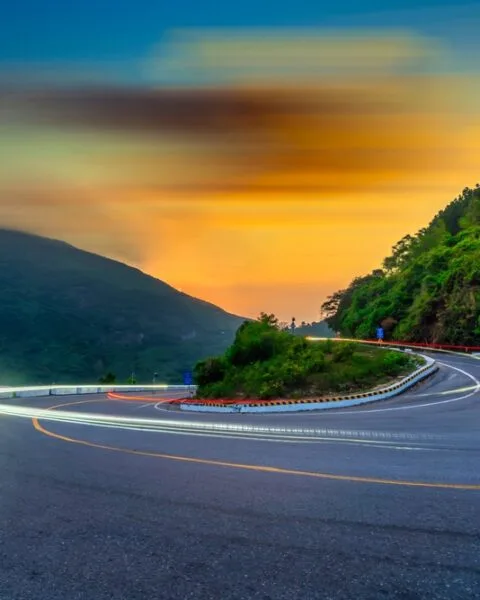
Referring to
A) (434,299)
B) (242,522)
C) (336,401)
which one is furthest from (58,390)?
(242,522)

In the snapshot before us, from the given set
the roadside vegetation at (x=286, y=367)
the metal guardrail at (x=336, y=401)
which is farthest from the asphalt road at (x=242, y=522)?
the roadside vegetation at (x=286, y=367)

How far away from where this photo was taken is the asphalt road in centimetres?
391

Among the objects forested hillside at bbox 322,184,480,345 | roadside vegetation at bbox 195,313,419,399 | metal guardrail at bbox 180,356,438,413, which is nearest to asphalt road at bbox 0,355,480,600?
metal guardrail at bbox 180,356,438,413

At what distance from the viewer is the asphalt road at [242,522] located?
391 centimetres

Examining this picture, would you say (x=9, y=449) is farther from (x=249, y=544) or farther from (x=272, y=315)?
(x=272, y=315)

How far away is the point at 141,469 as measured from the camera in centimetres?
832

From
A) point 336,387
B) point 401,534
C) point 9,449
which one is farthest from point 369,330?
point 401,534

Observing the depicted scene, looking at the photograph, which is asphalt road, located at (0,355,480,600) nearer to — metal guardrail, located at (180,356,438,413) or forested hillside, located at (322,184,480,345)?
metal guardrail, located at (180,356,438,413)

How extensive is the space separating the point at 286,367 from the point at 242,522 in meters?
31.5

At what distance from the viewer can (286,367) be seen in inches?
1442

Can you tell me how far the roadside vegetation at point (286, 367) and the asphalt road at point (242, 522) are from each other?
22.6 meters

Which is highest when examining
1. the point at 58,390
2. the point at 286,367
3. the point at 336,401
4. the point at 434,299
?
the point at 434,299

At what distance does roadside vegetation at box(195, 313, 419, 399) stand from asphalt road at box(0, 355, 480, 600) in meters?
22.6

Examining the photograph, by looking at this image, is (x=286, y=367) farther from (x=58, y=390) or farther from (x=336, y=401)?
(x=58, y=390)
